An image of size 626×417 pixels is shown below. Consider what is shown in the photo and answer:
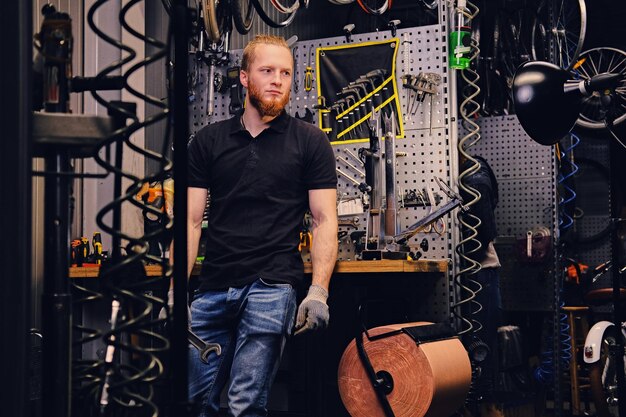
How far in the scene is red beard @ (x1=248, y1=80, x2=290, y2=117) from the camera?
334 centimetres

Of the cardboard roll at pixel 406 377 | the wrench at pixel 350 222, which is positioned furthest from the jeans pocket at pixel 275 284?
the wrench at pixel 350 222

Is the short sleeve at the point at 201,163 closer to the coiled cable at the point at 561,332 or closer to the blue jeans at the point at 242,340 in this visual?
the blue jeans at the point at 242,340

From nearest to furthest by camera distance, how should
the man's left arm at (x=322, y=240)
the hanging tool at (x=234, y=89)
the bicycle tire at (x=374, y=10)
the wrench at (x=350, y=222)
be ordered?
the man's left arm at (x=322, y=240)
the wrench at (x=350, y=222)
the hanging tool at (x=234, y=89)
the bicycle tire at (x=374, y=10)

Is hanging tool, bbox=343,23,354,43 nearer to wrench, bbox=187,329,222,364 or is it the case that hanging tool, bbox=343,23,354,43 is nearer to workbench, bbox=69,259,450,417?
workbench, bbox=69,259,450,417

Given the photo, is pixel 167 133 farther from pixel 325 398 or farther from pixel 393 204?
pixel 325 398

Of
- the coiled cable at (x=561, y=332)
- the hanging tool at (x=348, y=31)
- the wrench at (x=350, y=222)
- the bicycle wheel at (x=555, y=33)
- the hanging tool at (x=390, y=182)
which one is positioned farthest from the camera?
the bicycle wheel at (x=555, y=33)

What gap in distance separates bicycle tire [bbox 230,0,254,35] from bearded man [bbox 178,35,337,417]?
6.63ft

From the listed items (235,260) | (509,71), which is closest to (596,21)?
(509,71)

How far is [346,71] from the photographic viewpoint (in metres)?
5.13

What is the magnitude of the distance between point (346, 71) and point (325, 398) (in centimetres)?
193

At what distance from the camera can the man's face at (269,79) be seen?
3.35 m

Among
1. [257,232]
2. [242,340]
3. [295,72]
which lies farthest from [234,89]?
[242,340]

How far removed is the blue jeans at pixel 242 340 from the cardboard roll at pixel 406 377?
2.41 ft

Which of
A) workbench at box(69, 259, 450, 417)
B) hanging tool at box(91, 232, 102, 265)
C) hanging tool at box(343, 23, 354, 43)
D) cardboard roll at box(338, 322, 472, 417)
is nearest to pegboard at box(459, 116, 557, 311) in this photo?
hanging tool at box(343, 23, 354, 43)
